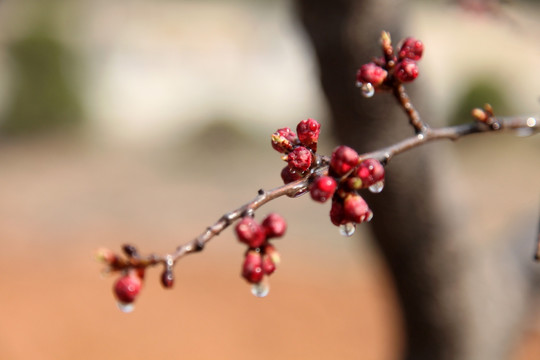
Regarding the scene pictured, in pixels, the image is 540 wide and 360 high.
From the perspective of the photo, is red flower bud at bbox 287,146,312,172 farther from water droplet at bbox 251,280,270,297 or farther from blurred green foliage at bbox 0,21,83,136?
blurred green foliage at bbox 0,21,83,136

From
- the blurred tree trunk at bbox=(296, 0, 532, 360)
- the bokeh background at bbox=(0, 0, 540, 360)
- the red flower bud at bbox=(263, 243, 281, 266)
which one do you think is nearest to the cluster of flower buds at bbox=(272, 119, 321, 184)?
the red flower bud at bbox=(263, 243, 281, 266)

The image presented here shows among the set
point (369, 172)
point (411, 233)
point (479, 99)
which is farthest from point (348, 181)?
point (479, 99)

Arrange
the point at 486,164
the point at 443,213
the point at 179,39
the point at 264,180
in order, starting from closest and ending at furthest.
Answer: the point at 443,213
the point at 264,180
the point at 486,164
the point at 179,39

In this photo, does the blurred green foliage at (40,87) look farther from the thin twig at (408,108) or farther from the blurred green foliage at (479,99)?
the thin twig at (408,108)

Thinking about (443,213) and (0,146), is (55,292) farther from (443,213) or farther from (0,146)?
(0,146)

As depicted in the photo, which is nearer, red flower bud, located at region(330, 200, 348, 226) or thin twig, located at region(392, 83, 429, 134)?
red flower bud, located at region(330, 200, 348, 226)

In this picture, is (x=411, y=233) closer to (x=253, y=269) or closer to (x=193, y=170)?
(x=253, y=269)

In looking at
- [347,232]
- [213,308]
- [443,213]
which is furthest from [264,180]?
[347,232]
